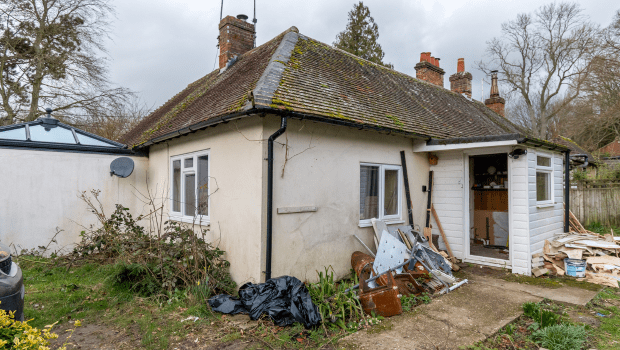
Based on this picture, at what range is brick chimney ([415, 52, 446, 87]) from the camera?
14391 millimetres

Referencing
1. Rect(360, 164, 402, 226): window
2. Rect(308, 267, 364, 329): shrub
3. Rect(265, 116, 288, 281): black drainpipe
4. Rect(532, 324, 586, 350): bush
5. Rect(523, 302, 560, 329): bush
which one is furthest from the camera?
Rect(360, 164, 402, 226): window

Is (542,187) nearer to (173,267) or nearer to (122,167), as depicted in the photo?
(173,267)

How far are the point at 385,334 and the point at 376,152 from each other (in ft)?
12.8

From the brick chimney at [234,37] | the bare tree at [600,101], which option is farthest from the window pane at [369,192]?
the bare tree at [600,101]

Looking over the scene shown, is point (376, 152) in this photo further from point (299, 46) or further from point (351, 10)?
point (351, 10)

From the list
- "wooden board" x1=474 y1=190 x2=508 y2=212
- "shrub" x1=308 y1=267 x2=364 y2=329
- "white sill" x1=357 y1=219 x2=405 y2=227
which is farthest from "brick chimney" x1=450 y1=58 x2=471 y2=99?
"shrub" x1=308 y1=267 x2=364 y2=329

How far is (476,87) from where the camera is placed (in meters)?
29.0

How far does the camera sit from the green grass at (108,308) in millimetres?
4371

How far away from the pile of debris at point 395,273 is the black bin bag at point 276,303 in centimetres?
92

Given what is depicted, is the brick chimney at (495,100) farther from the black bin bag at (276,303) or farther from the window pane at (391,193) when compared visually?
the black bin bag at (276,303)

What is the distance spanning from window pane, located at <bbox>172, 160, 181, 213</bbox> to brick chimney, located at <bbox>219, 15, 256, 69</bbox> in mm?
4798

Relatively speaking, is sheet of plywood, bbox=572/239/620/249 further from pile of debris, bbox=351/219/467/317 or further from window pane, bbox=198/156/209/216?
window pane, bbox=198/156/209/216

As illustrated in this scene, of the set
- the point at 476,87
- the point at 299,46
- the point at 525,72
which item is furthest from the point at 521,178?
the point at 476,87

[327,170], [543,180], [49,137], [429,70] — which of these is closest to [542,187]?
[543,180]
